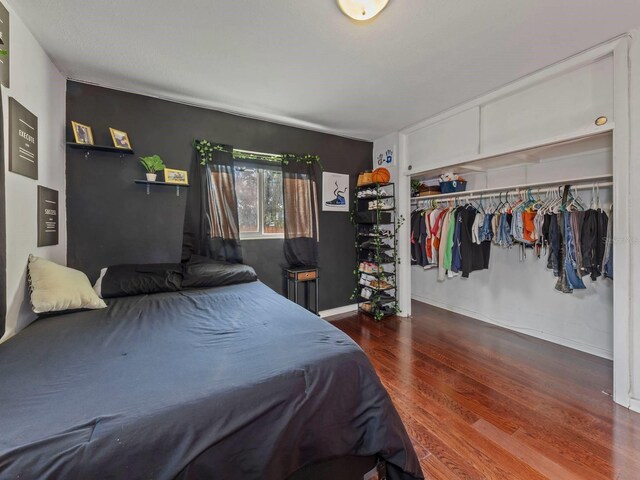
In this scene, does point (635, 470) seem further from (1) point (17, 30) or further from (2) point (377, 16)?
(1) point (17, 30)

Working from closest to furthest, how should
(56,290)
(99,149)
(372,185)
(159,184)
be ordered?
1. (56,290)
2. (99,149)
3. (159,184)
4. (372,185)

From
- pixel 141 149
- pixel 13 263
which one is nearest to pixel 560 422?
pixel 13 263

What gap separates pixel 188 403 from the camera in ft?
2.93

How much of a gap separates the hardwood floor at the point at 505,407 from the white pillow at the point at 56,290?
2.28m

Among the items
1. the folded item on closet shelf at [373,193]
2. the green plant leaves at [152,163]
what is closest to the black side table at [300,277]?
the folded item on closet shelf at [373,193]

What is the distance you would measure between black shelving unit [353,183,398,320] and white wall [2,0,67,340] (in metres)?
3.17

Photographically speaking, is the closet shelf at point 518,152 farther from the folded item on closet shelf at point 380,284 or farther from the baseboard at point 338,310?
the baseboard at point 338,310

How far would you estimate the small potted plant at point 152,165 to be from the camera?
264 cm

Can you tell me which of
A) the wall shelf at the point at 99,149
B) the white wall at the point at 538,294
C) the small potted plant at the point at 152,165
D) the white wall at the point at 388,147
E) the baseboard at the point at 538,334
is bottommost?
the baseboard at the point at 538,334

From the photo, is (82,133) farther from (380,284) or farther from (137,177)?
(380,284)

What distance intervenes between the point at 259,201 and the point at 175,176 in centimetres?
94

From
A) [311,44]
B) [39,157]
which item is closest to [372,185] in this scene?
[311,44]

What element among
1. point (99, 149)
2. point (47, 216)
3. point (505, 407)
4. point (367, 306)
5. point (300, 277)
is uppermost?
point (99, 149)

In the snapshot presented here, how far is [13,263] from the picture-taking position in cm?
166
